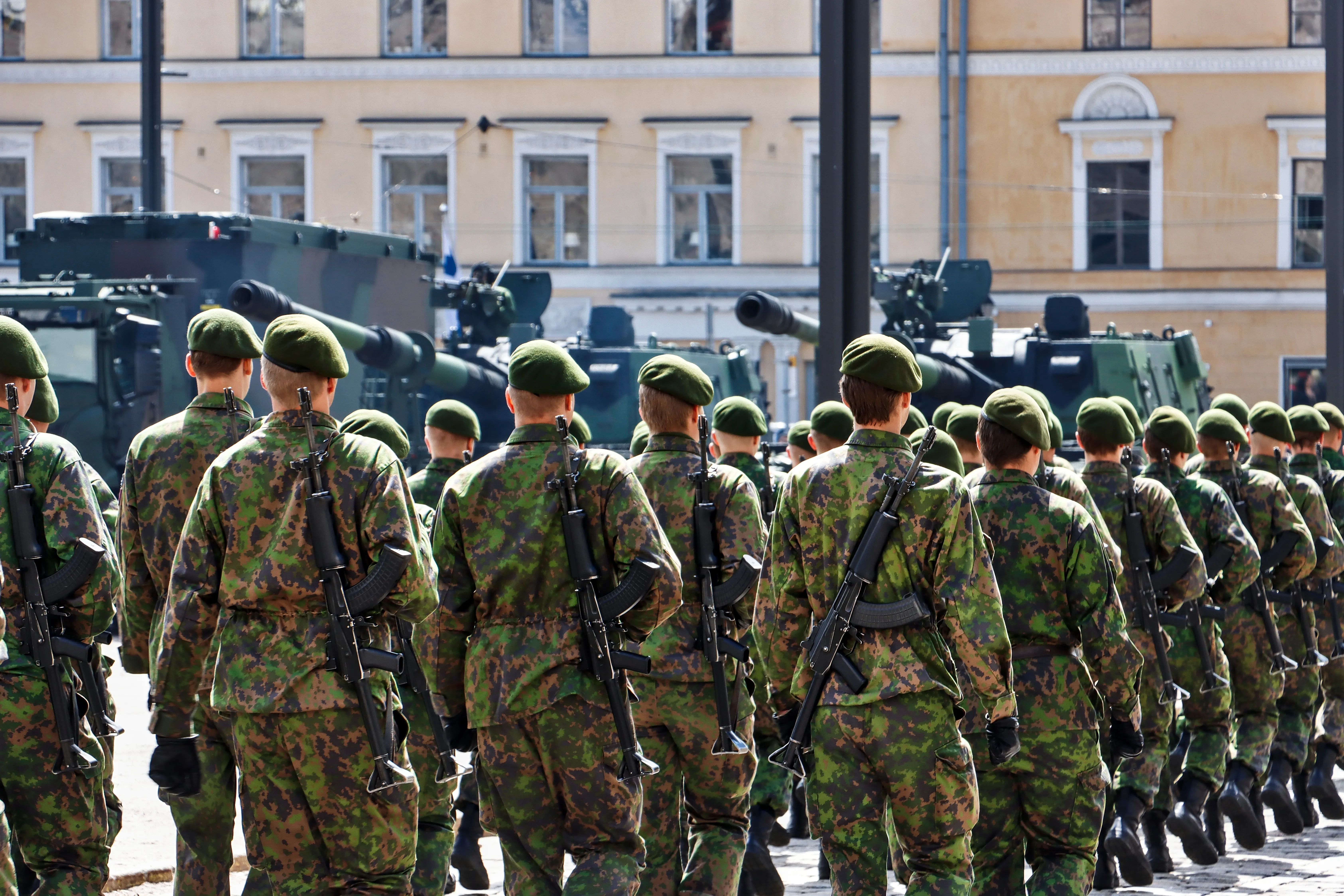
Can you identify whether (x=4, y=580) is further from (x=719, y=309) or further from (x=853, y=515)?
(x=719, y=309)

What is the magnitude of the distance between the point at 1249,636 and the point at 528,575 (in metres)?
4.37

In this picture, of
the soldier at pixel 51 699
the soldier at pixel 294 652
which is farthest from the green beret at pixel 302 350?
the soldier at pixel 51 699

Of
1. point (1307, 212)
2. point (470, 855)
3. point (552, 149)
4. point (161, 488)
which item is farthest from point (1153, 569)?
point (1307, 212)

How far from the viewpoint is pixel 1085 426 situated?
24.5 feet

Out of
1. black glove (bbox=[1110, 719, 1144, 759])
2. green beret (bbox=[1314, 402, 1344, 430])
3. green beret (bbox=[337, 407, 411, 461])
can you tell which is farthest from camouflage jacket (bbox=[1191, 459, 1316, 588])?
green beret (bbox=[337, 407, 411, 461])

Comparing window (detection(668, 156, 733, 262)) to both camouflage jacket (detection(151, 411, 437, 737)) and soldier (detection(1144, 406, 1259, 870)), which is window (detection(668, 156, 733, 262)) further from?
camouflage jacket (detection(151, 411, 437, 737))

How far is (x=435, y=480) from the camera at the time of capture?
7965 millimetres

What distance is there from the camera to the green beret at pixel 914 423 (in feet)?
27.7

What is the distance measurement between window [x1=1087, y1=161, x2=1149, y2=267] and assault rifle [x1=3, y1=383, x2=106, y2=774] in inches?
1081

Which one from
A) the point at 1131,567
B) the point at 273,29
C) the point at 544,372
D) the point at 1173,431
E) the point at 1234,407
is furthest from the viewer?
the point at 273,29

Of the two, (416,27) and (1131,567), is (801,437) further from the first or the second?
(416,27)

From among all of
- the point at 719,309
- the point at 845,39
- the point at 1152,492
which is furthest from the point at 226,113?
the point at 1152,492

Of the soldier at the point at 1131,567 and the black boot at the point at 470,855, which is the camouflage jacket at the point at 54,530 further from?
the soldier at the point at 1131,567

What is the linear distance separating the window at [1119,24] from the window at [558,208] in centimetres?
803
